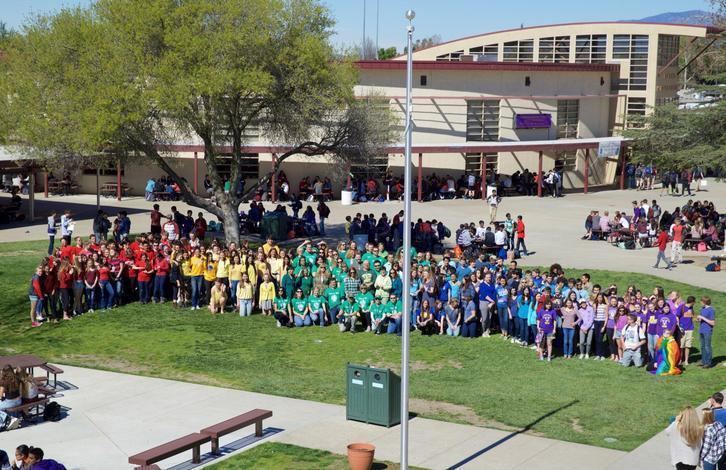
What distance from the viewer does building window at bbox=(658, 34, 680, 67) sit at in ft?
197

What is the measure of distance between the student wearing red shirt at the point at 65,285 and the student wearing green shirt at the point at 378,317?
7346mm

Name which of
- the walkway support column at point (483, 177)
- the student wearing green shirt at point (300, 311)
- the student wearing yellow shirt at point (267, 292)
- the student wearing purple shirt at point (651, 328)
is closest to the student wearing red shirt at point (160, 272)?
the student wearing yellow shirt at point (267, 292)

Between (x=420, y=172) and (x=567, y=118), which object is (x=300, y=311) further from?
(x=567, y=118)

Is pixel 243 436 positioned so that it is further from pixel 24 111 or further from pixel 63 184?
pixel 63 184

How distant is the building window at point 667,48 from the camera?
6006cm

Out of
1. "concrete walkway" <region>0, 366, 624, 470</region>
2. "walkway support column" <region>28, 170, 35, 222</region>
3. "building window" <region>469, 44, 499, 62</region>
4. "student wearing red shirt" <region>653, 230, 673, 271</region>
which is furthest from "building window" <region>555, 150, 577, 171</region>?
"concrete walkway" <region>0, 366, 624, 470</region>

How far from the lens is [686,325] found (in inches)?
780

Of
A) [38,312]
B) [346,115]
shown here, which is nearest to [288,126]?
[346,115]

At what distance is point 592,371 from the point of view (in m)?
20.0

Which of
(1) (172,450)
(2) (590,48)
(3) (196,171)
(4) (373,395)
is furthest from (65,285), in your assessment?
(2) (590,48)

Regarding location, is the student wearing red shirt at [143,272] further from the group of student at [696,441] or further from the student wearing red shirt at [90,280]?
the group of student at [696,441]

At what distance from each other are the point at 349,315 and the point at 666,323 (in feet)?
23.5

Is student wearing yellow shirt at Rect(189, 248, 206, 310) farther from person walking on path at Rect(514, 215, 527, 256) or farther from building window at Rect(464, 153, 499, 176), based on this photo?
building window at Rect(464, 153, 499, 176)

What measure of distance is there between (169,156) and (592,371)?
843 inches
